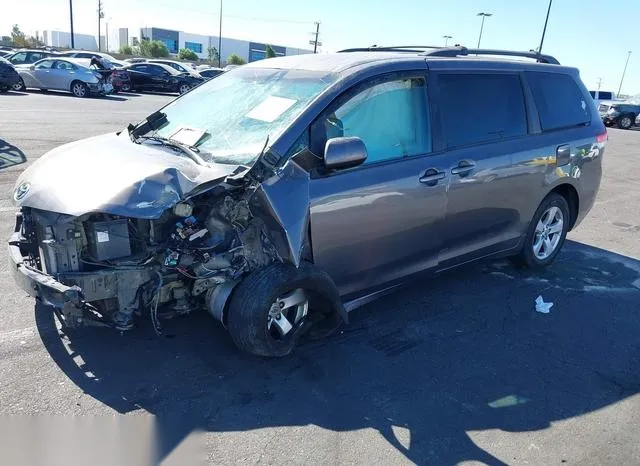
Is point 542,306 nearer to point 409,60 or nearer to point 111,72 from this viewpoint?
point 409,60

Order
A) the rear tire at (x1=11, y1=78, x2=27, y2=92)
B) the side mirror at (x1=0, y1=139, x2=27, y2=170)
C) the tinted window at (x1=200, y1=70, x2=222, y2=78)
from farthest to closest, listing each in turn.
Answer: the tinted window at (x1=200, y1=70, x2=222, y2=78) < the rear tire at (x1=11, y1=78, x2=27, y2=92) < the side mirror at (x1=0, y1=139, x2=27, y2=170)

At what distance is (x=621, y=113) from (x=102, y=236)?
31.8m

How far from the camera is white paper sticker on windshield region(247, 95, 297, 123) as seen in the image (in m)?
3.72

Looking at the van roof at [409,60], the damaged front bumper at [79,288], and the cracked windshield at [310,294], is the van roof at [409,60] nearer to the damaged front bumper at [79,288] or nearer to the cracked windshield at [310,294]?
the cracked windshield at [310,294]

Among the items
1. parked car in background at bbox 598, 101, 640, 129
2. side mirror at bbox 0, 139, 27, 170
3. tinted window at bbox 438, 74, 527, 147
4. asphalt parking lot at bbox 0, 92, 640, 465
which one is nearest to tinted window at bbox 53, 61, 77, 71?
side mirror at bbox 0, 139, 27, 170

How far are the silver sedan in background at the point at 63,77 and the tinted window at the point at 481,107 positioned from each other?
21.6m

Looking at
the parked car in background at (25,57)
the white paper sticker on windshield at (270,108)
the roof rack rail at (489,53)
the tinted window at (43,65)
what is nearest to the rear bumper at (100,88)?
the tinted window at (43,65)

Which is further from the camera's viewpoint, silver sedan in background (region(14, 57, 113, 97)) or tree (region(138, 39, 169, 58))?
tree (region(138, 39, 169, 58))

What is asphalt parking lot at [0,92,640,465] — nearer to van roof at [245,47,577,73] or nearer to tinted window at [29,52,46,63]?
van roof at [245,47,577,73]

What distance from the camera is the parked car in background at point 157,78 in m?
27.9

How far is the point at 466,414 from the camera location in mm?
3232

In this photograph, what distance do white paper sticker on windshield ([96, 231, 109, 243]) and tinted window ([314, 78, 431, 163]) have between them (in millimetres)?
1439

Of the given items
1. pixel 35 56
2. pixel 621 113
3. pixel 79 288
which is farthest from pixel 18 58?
pixel 621 113

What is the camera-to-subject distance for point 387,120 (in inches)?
156
